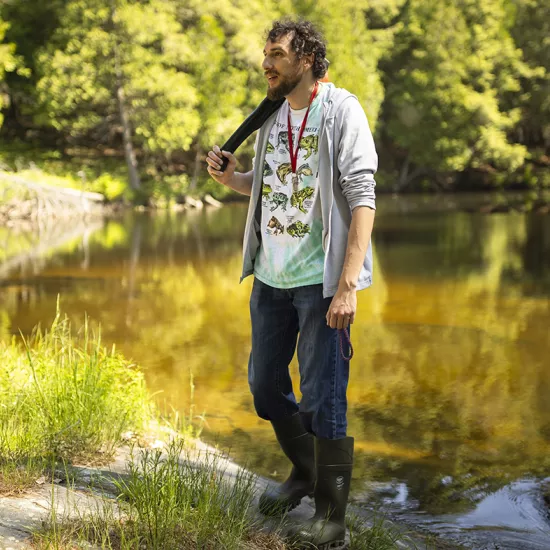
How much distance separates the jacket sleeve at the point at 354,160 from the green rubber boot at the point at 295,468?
0.99 metres

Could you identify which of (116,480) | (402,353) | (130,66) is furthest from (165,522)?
(130,66)

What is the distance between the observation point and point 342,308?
3008mm

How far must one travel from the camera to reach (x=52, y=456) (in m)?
3.71

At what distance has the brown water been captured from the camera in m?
4.38

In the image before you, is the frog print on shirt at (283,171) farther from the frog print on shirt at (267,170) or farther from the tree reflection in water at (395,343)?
the tree reflection in water at (395,343)

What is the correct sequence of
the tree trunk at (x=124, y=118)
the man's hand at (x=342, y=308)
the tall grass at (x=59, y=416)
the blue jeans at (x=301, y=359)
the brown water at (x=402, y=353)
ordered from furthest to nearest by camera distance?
1. the tree trunk at (x=124, y=118)
2. the brown water at (x=402, y=353)
3. the tall grass at (x=59, y=416)
4. the blue jeans at (x=301, y=359)
5. the man's hand at (x=342, y=308)

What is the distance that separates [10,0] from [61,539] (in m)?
32.1

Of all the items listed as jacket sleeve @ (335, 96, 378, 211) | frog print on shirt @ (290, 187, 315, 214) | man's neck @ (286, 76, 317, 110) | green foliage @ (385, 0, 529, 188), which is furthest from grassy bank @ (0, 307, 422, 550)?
green foliage @ (385, 0, 529, 188)

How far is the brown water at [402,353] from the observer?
4.38 metres

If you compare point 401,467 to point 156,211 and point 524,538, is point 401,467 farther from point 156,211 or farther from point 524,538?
→ point 156,211

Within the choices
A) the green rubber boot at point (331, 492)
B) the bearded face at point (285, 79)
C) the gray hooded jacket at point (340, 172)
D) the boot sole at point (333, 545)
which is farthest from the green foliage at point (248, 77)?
the boot sole at point (333, 545)

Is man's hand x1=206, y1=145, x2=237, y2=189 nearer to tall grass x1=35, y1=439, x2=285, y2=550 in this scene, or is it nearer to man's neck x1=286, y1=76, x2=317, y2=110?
man's neck x1=286, y1=76, x2=317, y2=110

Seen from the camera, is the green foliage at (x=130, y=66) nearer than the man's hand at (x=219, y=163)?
No

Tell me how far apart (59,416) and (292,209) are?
1618mm
